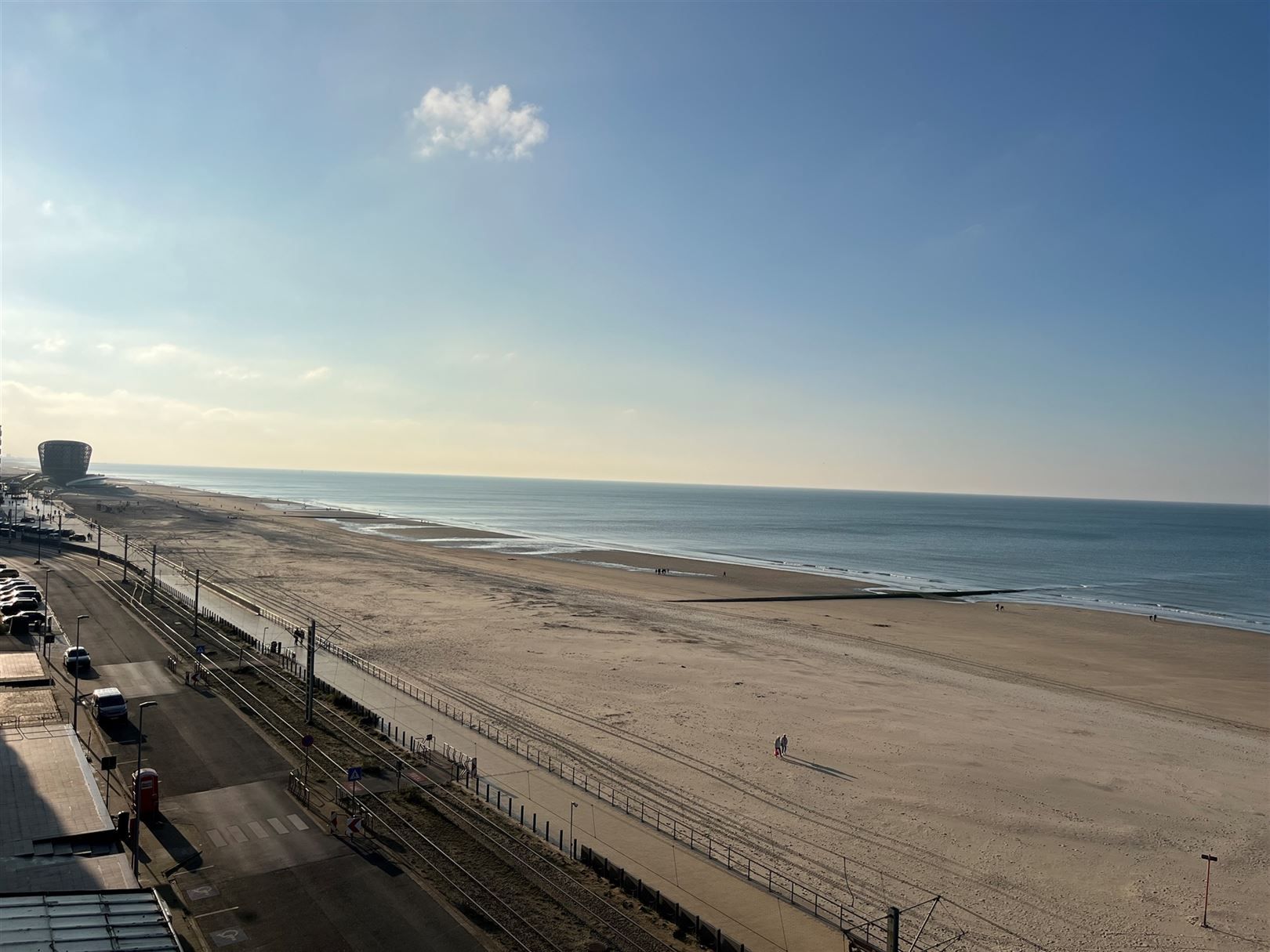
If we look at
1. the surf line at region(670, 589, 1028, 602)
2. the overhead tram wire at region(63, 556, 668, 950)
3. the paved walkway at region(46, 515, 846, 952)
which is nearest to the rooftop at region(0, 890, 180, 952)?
the overhead tram wire at region(63, 556, 668, 950)

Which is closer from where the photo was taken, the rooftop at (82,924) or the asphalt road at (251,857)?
the rooftop at (82,924)

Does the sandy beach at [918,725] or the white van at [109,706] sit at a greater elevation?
the white van at [109,706]

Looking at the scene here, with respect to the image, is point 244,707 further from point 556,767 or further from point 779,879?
point 779,879

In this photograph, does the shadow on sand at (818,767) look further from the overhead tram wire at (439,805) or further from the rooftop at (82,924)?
the rooftop at (82,924)

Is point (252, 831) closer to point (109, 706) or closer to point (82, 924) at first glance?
point (82, 924)

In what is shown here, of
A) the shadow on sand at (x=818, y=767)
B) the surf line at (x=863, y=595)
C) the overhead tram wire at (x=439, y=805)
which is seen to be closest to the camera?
the overhead tram wire at (x=439, y=805)

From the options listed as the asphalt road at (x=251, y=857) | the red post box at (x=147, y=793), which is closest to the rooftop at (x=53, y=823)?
the red post box at (x=147, y=793)
